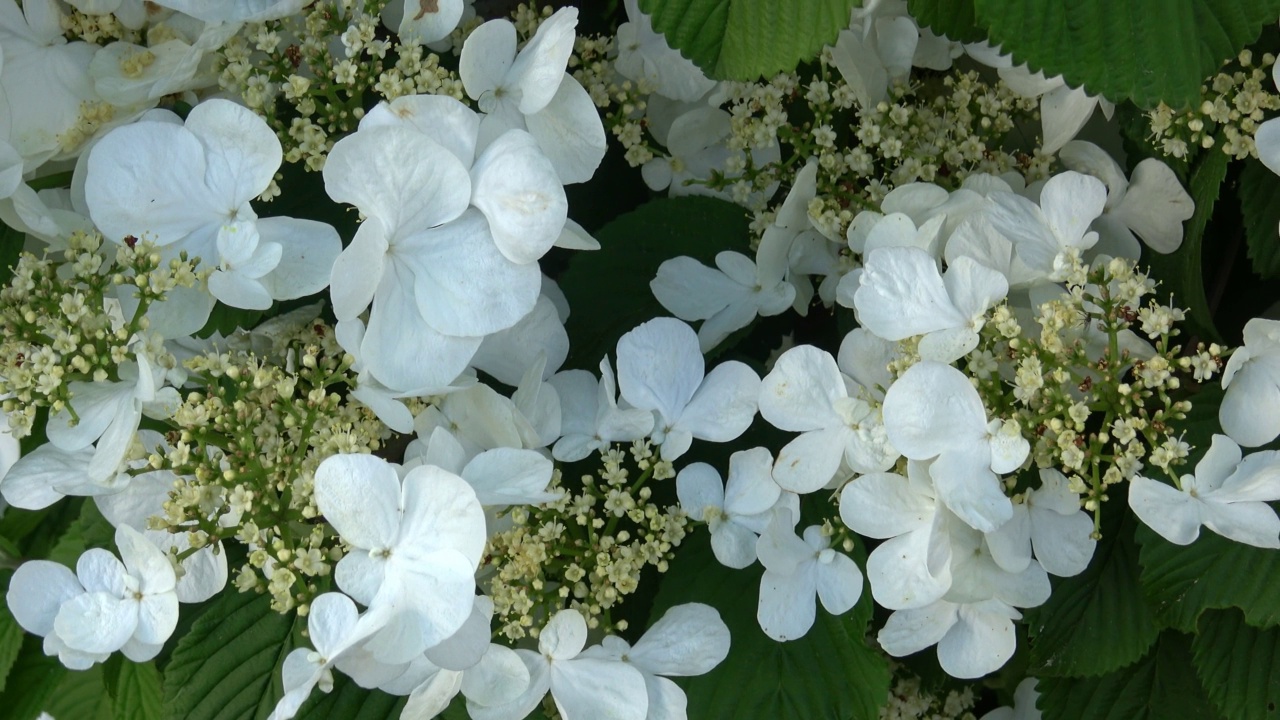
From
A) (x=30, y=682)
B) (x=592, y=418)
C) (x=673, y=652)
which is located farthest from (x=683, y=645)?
(x=30, y=682)

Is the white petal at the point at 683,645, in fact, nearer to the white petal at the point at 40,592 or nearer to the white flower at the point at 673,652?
the white flower at the point at 673,652

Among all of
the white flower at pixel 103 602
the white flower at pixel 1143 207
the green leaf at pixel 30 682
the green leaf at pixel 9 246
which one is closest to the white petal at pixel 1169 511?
the white flower at pixel 1143 207

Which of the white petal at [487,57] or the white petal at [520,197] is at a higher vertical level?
the white petal at [487,57]

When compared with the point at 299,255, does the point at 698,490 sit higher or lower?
lower

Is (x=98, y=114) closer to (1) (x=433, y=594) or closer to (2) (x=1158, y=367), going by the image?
(1) (x=433, y=594)

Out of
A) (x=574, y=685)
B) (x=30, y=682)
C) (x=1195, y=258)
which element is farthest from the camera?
(x=30, y=682)

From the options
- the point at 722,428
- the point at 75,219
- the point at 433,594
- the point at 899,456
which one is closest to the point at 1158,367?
the point at 899,456

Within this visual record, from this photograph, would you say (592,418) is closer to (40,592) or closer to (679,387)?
(679,387)
